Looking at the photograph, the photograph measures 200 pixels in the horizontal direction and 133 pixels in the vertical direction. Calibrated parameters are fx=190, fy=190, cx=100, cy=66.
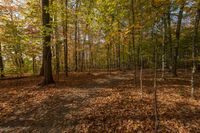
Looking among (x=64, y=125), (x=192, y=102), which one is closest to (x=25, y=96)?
(x=64, y=125)

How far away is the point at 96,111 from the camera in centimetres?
790

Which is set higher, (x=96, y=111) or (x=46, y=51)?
(x=46, y=51)

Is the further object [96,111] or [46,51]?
[46,51]

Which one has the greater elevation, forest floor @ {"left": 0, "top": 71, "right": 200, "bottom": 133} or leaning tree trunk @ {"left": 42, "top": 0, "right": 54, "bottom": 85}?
leaning tree trunk @ {"left": 42, "top": 0, "right": 54, "bottom": 85}

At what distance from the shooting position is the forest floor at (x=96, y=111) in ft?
22.6

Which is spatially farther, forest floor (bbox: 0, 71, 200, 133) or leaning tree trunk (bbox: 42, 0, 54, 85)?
leaning tree trunk (bbox: 42, 0, 54, 85)

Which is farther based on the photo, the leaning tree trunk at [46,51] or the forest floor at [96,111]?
the leaning tree trunk at [46,51]

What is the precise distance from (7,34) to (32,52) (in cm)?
420

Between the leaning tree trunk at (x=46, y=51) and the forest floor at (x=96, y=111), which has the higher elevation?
the leaning tree trunk at (x=46, y=51)

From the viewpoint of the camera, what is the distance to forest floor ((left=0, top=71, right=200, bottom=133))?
689 centimetres

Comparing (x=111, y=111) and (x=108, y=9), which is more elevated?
(x=108, y=9)

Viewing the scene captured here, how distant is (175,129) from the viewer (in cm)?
659

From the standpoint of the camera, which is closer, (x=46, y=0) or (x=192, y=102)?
(x=192, y=102)

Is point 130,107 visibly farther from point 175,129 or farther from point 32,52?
point 32,52
